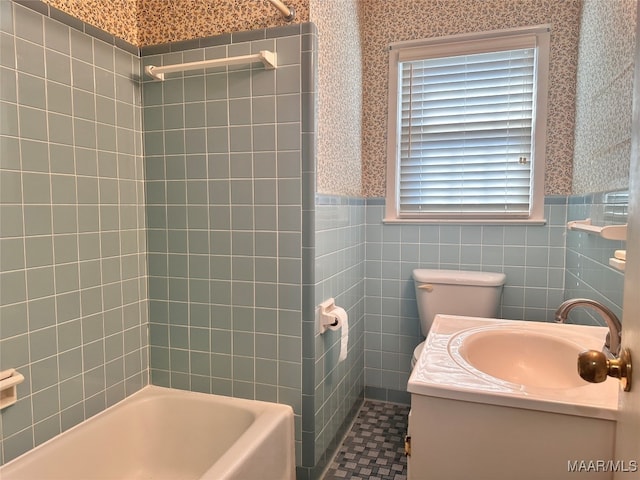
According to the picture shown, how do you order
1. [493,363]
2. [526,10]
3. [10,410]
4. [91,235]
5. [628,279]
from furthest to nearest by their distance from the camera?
1. [526,10]
2. [91,235]
3. [493,363]
4. [10,410]
5. [628,279]

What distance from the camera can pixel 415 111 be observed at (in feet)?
8.05

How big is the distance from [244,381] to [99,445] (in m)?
0.58

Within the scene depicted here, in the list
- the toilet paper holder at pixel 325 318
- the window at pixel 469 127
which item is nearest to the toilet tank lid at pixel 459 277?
the window at pixel 469 127

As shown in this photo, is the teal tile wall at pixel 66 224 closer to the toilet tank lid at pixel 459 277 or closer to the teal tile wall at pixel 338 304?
the teal tile wall at pixel 338 304

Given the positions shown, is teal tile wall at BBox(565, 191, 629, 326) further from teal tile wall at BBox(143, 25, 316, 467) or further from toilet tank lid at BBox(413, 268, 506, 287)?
teal tile wall at BBox(143, 25, 316, 467)

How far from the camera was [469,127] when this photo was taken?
7.75 feet

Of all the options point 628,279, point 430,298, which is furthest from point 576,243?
point 628,279

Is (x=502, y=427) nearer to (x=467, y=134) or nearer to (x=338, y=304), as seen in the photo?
(x=338, y=304)

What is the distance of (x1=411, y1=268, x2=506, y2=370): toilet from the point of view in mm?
2162

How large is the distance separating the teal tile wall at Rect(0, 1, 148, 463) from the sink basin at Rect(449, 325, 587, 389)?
1.36 meters

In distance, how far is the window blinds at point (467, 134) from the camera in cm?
227

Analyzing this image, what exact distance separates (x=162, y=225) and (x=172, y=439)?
0.92 m

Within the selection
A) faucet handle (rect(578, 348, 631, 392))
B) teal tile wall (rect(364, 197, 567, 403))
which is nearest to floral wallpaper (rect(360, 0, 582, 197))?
teal tile wall (rect(364, 197, 567, 403))

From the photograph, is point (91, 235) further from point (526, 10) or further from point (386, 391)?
point (526, 10)
